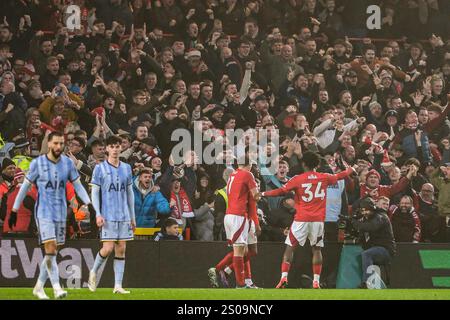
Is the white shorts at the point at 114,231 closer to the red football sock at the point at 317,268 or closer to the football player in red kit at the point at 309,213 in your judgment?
the football player in red kit at the point at 309,213

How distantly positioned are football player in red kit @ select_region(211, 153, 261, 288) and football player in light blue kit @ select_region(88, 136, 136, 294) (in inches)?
109

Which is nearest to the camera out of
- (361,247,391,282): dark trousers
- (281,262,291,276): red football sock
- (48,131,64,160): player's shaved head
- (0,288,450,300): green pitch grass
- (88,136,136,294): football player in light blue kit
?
(48,131,64,160): player's shaved head

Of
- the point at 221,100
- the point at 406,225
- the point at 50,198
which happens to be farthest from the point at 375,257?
the point at 50,198

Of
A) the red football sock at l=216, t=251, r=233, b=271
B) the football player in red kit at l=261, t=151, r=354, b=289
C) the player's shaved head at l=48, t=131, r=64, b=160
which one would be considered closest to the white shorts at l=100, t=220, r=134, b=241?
the player's shaved head at l=48, t=131, r=64, b=160

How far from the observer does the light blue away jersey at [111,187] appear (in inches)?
628

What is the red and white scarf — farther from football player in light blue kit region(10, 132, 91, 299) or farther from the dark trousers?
football player in light blue kit region(10, 132, 91, 299)

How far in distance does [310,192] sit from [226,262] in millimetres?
1900

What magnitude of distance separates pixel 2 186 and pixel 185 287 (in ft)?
11.9

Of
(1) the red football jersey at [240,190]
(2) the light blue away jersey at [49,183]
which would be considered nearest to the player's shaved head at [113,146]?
(2) the light blue away jersey at [49,183]

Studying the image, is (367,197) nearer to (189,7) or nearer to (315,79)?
(315,79)

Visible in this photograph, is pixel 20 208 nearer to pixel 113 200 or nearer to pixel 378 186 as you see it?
pixel 113 200

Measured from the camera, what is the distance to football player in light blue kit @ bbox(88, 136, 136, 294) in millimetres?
15945

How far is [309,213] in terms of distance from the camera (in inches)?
751
